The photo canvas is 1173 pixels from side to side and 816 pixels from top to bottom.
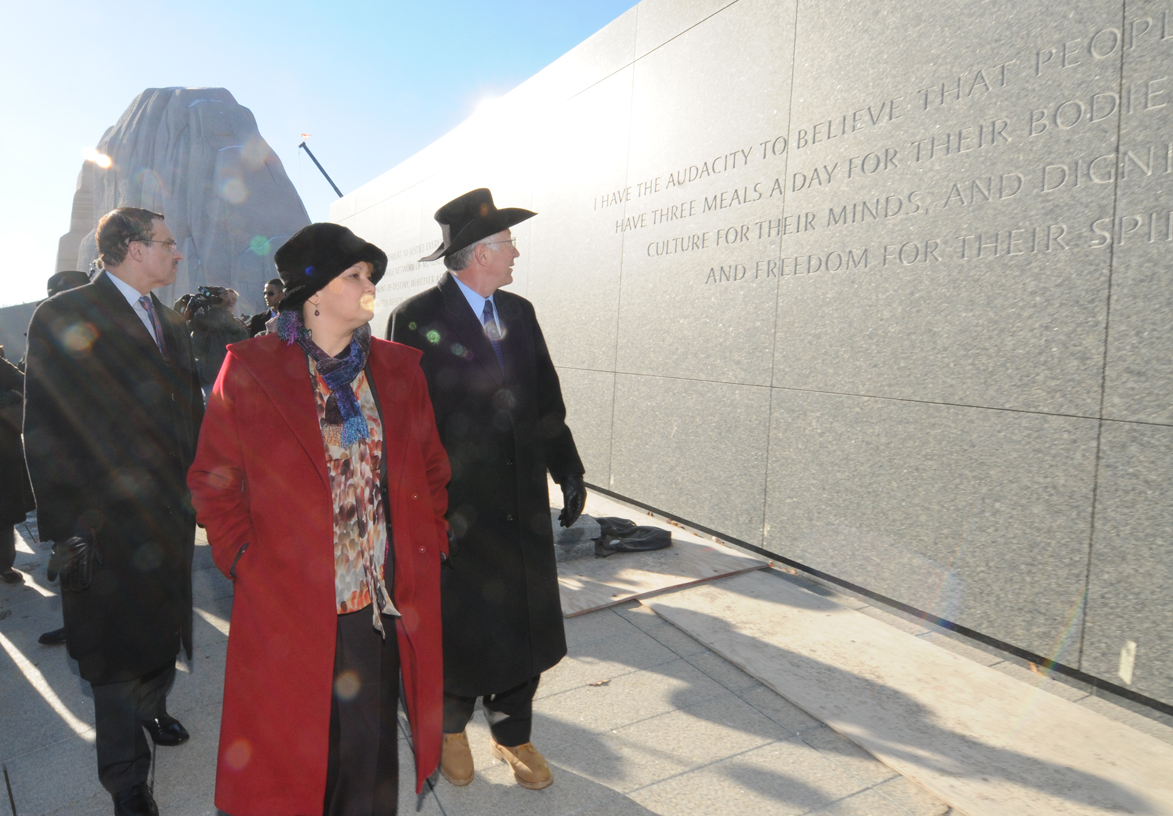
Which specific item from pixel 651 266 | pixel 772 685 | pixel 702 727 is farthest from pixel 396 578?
pixel 651 266

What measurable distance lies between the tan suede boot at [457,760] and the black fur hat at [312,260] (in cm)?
170

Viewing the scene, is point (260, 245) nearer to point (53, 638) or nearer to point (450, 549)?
point (53, 638)

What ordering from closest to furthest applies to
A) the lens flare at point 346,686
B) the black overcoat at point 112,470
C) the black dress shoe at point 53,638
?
1. the lens flare at point 346,686
2. the black overcoat at point 112,470
3. the black dress shoe at point 53,638

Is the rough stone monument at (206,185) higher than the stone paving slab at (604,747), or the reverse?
the rough stone monument at (206,185)

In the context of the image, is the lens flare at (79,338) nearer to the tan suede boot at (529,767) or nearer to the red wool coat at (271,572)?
the red wool coat at (271,572)

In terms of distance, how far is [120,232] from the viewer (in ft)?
9.04

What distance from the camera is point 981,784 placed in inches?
101

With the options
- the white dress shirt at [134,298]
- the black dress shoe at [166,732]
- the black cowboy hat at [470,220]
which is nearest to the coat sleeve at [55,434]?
the white dress shirt at [134,298]

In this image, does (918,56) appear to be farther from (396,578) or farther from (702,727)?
(396,578)

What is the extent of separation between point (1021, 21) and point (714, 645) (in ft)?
11.4

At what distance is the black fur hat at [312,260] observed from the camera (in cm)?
182

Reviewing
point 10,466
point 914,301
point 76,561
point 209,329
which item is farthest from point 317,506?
point 209,329

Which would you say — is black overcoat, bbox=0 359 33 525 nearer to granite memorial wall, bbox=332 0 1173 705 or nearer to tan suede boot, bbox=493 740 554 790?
tan suede boot, bbox=493 740 554 790

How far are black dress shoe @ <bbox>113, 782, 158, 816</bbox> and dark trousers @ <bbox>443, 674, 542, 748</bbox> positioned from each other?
97cm
